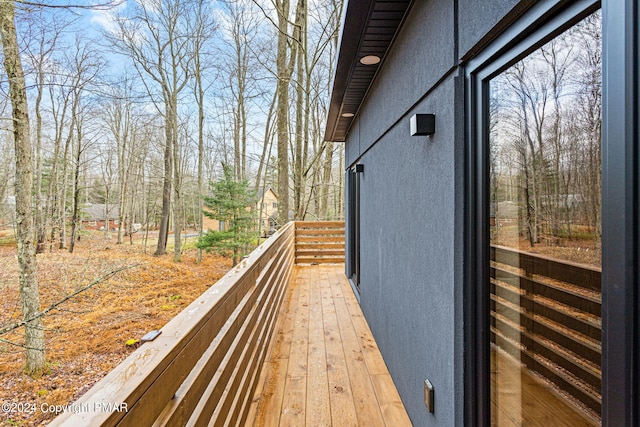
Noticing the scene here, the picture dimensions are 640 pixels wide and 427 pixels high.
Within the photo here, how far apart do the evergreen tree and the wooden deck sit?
7.57 m

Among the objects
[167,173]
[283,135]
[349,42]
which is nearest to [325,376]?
[349,42]

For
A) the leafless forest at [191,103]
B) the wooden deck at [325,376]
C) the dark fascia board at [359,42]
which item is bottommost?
the wooden deck at [325,376]

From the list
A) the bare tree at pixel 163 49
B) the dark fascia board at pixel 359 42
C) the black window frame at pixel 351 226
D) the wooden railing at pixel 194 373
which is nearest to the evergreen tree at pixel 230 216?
the bare tree at pixel 163 49

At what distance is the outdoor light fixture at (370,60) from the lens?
2.73 m

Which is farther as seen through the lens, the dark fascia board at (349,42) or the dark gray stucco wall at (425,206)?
the dark fascia board at (349,42)

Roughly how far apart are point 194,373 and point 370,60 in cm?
259

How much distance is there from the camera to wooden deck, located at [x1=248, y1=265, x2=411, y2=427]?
2.14m

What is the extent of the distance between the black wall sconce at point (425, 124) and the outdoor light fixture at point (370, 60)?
51.8 inches

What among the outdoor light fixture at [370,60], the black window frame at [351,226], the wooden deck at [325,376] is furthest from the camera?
the black window frame at [351,226]

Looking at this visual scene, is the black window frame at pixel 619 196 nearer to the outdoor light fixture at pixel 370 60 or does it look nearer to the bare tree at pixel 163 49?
the outdoor light fixture at pixel 370 60

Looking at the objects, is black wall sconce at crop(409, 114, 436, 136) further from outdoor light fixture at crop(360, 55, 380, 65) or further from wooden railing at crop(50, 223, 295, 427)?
outdoor light fixture at crop(360, 55, 380, 65)

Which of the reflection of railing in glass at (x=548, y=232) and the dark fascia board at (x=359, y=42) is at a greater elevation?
the dark fascia board at (x=359, y=42)

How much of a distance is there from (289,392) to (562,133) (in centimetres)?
229

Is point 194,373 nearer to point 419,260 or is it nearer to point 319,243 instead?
point 419,260
